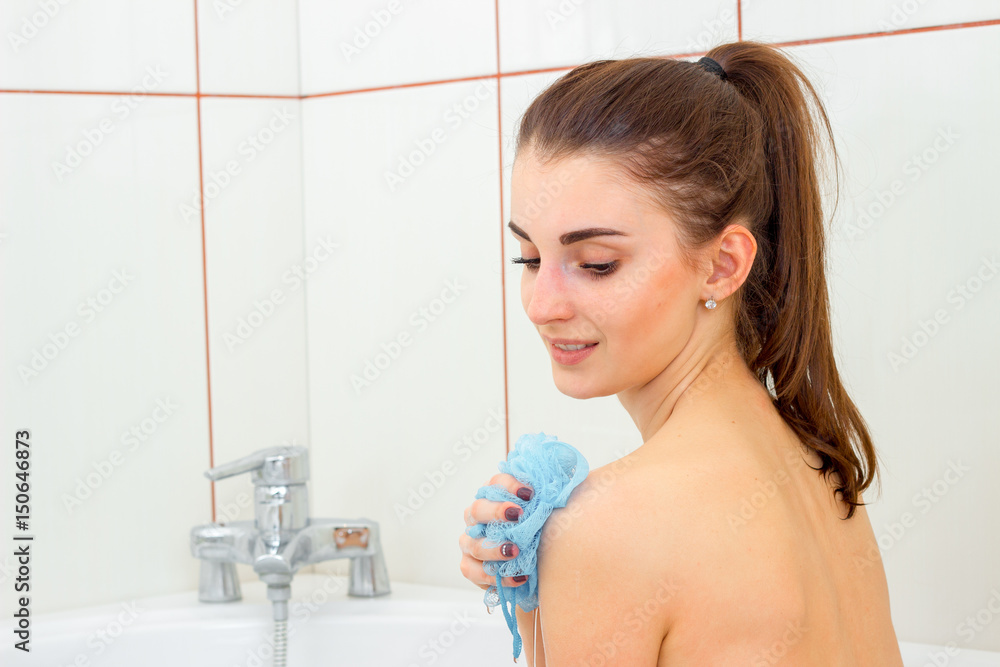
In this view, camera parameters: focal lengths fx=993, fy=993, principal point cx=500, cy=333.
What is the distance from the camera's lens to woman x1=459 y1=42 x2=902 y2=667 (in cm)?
57

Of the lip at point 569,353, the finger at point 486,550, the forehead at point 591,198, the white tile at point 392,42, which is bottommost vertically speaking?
the finger at point 486,550

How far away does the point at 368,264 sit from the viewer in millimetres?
1324

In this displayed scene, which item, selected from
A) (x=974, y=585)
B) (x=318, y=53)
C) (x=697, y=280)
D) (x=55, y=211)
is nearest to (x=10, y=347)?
(x=55, y=211)

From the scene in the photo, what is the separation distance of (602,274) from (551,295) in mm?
37

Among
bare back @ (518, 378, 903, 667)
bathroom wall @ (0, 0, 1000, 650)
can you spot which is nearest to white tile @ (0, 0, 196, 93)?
bathroom wall @ (0, 0, 1000, 650)

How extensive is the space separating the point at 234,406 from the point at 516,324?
0.40 meters

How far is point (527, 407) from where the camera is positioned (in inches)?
A: 47.8

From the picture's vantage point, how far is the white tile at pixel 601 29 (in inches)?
Answer: 41.8

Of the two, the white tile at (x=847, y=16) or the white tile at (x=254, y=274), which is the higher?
the white tile at (x=847, y=16)

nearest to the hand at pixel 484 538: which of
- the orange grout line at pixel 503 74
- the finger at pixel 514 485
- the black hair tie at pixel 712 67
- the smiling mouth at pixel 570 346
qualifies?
the finger at pixel 514 485

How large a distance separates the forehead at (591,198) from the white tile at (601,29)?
0.48 metres

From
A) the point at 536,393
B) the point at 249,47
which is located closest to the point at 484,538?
the point at 536,393

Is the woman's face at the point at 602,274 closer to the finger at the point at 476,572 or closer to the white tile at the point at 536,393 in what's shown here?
the finger at the point at 476,572

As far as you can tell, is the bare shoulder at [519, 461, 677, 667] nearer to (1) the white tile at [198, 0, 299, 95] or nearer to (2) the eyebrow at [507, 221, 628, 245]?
(2) the eyebrow at [507, 221, 628, 245]
